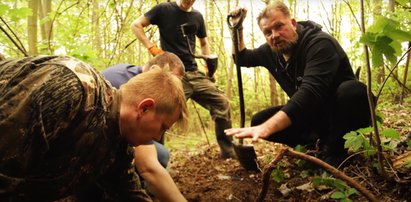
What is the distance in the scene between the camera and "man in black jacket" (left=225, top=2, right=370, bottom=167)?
2578 mm

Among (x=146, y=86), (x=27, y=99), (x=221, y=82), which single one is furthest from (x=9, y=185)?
(x=221, y=82)

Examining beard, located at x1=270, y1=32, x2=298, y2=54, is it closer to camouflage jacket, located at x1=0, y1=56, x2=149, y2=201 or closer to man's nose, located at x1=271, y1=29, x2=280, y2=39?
man's nose, located at x1=271, y1=29, x2=280, y2=39

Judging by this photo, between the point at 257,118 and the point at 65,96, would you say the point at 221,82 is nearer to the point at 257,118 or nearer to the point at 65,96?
the point at 257,118

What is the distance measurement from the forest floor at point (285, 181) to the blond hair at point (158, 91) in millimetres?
1111

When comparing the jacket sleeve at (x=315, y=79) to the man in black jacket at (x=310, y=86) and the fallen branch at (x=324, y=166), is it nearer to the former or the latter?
the man in black jacket at (x=310, y=86)

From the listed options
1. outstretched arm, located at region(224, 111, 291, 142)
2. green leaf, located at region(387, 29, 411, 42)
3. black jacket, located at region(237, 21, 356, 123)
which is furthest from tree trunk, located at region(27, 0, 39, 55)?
green leaf, located at region(387, 29, 411, 42)

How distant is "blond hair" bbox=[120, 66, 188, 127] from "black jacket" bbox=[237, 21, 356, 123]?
1.07 m

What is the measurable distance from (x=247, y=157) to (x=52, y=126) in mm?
2171

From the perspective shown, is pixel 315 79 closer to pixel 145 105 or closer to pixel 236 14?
pixel 236 14

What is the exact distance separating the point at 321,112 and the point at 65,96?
230 centimetres

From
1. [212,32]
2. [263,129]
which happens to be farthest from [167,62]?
[212,32]

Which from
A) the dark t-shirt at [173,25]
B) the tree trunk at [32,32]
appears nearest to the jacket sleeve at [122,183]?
the dark t-shirt at [173,25]

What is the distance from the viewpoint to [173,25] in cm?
419

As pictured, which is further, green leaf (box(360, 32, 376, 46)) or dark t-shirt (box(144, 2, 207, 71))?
dark t-shirt (box(144, 2, 207, 71))
